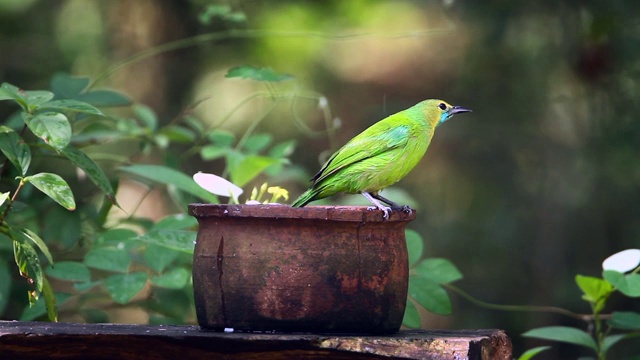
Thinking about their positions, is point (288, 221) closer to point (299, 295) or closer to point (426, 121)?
point (299, 295)

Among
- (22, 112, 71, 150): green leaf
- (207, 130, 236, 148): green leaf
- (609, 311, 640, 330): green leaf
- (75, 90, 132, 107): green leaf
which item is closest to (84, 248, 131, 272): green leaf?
(75, 90, 132, 107): green leaf

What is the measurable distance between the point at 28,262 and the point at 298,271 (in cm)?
97

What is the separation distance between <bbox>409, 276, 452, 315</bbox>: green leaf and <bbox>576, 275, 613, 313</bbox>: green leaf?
1.57ft

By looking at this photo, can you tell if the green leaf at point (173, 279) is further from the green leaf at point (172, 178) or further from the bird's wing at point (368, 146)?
the bird's wing at point (368, 146)

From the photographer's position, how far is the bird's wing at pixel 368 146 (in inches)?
123

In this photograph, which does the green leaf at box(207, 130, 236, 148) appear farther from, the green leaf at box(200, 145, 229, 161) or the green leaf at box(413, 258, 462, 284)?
the green leaf at box(413, 258, 462, 284)

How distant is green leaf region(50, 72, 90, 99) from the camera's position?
409 cm

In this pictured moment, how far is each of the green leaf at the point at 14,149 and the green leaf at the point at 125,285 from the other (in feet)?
2.40

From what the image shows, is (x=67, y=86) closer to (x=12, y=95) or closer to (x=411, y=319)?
(x=12, y=95)

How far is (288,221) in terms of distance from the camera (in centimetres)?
257

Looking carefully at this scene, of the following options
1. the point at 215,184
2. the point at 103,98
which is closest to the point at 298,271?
the point at 215,184

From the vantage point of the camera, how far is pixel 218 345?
245cm

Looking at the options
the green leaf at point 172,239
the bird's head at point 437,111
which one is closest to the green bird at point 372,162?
the bird's head at point 437,111

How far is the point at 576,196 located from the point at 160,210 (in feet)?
8.71
